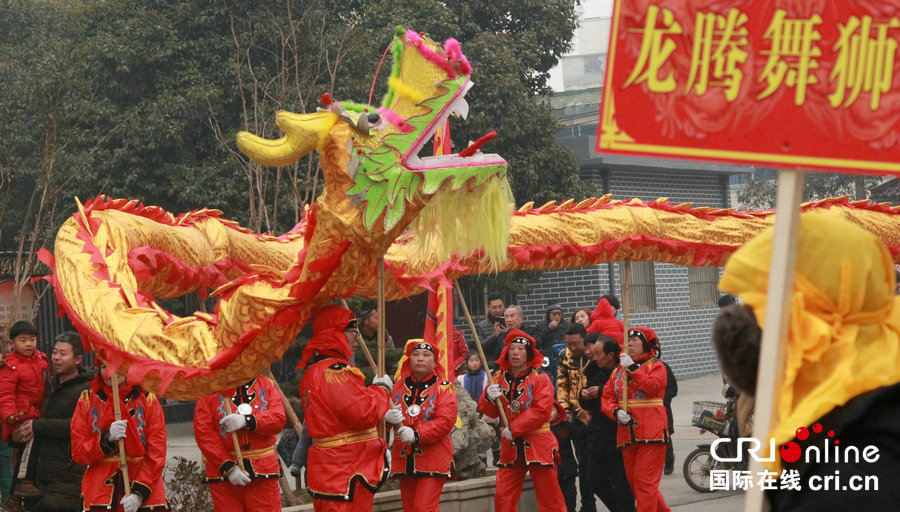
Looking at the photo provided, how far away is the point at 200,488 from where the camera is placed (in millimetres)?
7984

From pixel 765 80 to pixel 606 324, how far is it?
6832 millimetres

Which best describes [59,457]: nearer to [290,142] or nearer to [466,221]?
[290,142]

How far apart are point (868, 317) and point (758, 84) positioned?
67cm

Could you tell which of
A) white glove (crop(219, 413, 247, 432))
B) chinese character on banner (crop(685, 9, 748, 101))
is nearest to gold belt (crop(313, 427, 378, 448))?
white glove (crop(219, 413, 247, 432))

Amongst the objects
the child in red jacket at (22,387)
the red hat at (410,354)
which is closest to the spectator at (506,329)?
the red hat at (410,354)

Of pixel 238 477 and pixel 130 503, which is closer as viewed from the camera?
pixel 130 503

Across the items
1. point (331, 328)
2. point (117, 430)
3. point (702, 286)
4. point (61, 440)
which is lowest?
point (702, 286)

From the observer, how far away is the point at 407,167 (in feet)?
18.9

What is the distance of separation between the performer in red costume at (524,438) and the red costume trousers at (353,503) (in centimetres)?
190

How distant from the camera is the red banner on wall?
2729 mm

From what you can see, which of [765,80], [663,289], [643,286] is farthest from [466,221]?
[663,289]

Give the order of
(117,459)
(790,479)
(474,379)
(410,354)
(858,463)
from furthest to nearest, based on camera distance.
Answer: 1. (474,379)
2. (410,354)
3. (117,459)
4. (790,479)
5. (858,463)

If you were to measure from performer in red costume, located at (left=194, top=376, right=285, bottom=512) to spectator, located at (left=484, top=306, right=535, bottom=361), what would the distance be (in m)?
3.60

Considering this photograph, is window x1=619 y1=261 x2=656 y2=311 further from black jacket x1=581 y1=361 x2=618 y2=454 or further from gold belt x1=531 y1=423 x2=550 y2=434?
gold belt x1=531 y1=423 x2=550 y2=434
